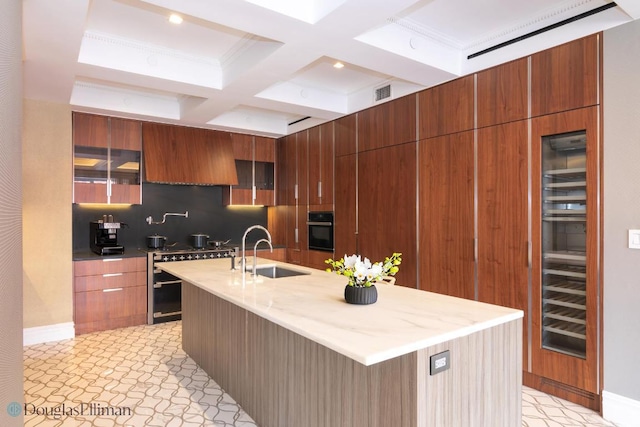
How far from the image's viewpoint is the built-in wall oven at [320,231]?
502 centimetres

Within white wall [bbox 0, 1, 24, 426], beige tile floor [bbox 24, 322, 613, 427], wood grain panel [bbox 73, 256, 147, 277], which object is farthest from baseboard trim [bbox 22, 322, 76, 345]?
white wall [bbox 0, 1, 24, 426]

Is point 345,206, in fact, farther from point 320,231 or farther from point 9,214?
point 9,214

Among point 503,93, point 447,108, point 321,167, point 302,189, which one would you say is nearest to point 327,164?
point 321,167

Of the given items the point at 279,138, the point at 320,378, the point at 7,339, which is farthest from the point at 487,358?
the point at 279,138

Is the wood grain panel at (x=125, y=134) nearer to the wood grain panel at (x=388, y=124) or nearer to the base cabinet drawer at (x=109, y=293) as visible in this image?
the base cabinet drawer at (x=109, y=293)

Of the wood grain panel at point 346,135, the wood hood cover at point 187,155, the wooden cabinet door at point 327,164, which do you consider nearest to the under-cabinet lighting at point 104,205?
the wood hood cover at point 187,155

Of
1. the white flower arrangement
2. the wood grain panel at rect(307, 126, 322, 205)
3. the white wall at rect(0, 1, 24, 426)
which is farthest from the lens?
the wood grain panel at rect(307, 126, 322, 205)

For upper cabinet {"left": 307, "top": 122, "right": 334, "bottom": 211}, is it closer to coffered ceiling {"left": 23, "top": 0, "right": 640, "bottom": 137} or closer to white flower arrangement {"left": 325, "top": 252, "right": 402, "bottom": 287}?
coffered ceiling {"left": 23, "top": 0, "right": 640, "bottom": 137}

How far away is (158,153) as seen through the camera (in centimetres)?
494

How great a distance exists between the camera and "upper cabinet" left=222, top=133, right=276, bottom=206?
225 inches

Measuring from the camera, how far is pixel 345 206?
4.76 m

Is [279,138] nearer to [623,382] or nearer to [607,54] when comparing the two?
[607,54]

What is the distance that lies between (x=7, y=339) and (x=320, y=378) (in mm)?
1367

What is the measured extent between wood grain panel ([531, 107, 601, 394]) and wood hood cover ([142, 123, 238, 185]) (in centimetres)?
396
